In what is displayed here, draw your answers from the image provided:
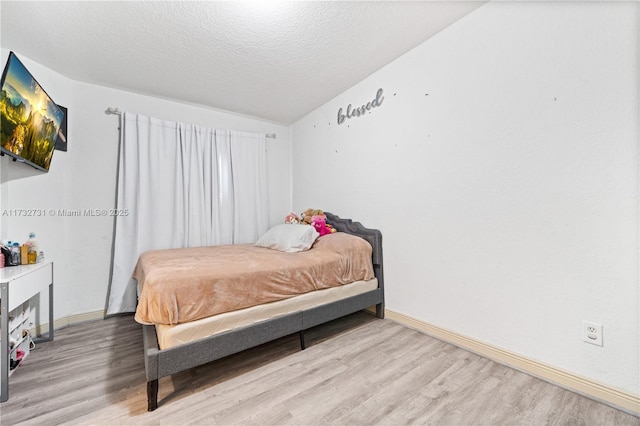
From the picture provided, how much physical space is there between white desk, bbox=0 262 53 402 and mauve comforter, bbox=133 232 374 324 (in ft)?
2.17

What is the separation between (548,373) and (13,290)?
339cm

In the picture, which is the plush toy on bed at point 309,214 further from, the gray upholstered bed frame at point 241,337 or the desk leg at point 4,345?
the desk leg at point 4,345

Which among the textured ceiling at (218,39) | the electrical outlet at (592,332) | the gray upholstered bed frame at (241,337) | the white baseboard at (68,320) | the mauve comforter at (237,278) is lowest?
the white baseboard at (68,320)

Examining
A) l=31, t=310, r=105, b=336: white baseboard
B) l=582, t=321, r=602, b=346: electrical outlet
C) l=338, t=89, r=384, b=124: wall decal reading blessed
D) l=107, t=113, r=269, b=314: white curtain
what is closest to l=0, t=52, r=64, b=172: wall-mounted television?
l=107, t=113, r=269, b=314: white curtain

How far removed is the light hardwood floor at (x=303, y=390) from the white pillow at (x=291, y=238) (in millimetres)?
923

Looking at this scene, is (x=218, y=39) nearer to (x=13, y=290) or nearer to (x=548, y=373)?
(x=13, y=290)

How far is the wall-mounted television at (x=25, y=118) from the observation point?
1731mm

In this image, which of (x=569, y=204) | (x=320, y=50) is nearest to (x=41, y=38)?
(x=320, y=50)

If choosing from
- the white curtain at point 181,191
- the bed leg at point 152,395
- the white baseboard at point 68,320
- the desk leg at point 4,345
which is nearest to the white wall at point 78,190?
the white baseboard at point 68,320

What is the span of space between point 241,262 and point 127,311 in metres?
1.75

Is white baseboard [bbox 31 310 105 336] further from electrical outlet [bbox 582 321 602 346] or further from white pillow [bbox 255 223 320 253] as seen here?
electrical outlet [bbox 582 321 602 346]

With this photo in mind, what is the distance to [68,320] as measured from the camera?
250cm

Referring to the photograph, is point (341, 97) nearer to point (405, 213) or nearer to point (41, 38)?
point (405, 213)

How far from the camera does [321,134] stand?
3.50m
